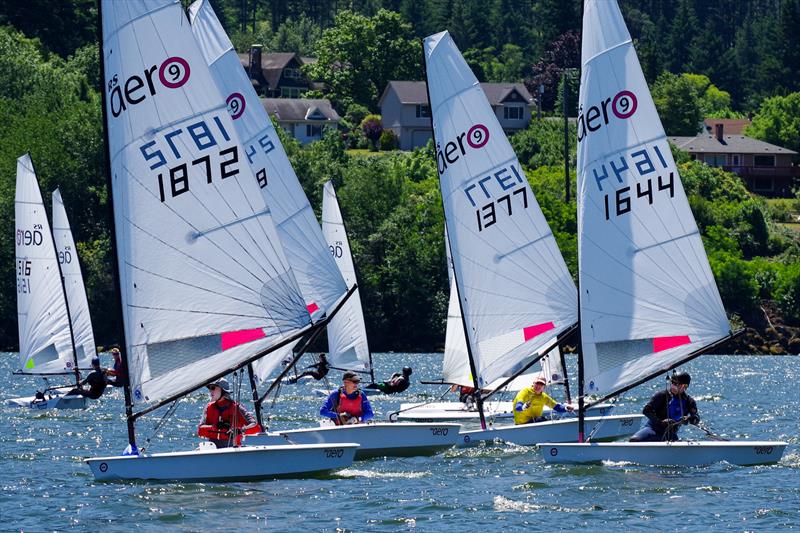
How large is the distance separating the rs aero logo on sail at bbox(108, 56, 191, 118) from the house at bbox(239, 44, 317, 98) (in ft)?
402

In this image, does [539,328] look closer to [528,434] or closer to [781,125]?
[528,434]

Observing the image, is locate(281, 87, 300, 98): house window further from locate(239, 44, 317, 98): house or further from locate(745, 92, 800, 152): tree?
locate(745, 92, 800, 152): tree

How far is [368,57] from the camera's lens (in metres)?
133

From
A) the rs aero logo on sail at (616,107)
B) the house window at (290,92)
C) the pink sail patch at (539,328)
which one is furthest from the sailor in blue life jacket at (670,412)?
the house window at (290,92)

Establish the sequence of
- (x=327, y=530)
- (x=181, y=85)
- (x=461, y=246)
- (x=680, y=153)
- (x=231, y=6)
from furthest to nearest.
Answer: (x=231, y=6) → (x=680, y=153) → (x=461, y=246) → (x=181, y=85) → (x=327, y=530)

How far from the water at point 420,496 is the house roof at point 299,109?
97665 mm

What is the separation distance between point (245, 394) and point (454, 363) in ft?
41.1

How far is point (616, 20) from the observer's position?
23.5m

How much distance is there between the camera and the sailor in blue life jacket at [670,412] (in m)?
23.0

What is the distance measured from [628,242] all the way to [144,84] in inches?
294

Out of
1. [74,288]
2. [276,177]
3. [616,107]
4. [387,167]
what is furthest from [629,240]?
[387,167]

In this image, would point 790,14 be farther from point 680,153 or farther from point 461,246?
point 461,246

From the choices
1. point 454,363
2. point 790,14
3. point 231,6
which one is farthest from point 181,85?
point 231,6

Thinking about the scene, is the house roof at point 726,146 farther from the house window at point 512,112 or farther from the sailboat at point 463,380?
the sailboat at point 463,380
